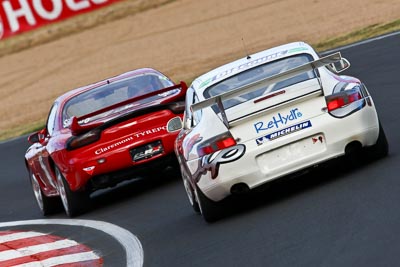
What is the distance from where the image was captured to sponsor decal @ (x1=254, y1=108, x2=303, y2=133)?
9469 millimetres

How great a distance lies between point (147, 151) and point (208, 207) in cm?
266

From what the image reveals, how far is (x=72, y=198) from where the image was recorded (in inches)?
496

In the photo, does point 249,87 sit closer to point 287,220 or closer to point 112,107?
point 287,220

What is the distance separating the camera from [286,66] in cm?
1054

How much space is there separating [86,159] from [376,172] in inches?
141

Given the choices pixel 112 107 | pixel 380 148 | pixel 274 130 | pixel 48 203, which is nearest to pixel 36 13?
pixel 48 203

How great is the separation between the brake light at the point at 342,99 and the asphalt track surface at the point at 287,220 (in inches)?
20.6

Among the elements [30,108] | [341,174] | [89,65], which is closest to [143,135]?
[341,174]

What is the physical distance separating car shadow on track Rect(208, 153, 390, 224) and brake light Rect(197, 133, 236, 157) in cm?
46

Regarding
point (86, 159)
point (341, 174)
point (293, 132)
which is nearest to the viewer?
point (293, 132)

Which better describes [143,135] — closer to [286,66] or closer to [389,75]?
[286,66]

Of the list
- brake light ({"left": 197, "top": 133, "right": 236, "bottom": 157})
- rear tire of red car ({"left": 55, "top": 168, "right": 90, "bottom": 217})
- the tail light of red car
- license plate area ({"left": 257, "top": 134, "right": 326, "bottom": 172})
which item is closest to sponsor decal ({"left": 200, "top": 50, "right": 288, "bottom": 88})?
brake light ({"left": 197, "top": 133, "right": 236, "bottom": 157})

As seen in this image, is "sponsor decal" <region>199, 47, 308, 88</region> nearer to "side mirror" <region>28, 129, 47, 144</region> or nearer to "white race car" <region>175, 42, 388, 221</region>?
"white race car" <region>175, 42, 388, 221</region>

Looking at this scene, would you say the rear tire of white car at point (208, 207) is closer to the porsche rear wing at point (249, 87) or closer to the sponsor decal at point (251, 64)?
the porsche rear wing at point (249, 87)
